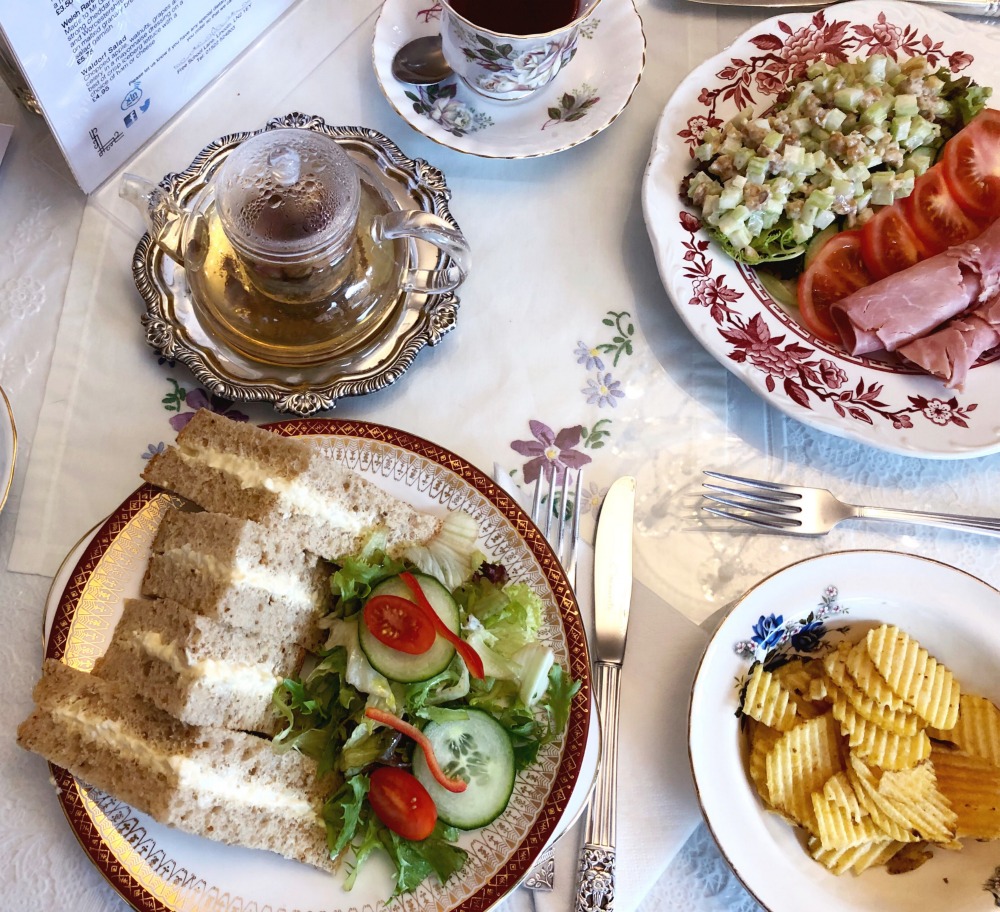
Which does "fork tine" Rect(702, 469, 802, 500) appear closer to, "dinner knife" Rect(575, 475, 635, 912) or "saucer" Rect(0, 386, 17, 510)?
"dinner knife" Rect(575, 475, 635, 912)

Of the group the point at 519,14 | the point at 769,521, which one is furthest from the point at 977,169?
the point at 519,14

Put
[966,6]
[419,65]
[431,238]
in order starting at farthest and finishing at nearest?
[966,6] < [419,65] < [431,238]

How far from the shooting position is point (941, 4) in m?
1.62

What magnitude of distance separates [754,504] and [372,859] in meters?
0.77

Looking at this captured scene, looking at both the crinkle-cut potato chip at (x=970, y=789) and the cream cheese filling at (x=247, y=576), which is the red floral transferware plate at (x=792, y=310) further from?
the cream cheese filling at (x=247, y=576)

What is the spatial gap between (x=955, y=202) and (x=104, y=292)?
1461mm

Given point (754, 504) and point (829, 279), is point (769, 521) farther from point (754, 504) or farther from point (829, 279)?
point (829, 279)

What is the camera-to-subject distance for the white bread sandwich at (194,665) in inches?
42.3

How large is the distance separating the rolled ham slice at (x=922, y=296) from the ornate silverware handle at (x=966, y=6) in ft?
1.83

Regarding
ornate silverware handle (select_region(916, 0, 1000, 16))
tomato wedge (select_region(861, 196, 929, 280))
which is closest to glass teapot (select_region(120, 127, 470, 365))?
tomato wedge (select_region(861, 196, 929, 280))

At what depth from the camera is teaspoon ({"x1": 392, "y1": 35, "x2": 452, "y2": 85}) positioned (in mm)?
1509

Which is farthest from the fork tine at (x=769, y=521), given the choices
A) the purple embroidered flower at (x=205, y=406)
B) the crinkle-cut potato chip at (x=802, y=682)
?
the purple embroidered flower at (x=205, y=406)

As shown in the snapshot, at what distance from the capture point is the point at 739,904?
119 centimetres

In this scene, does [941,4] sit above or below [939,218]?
above
